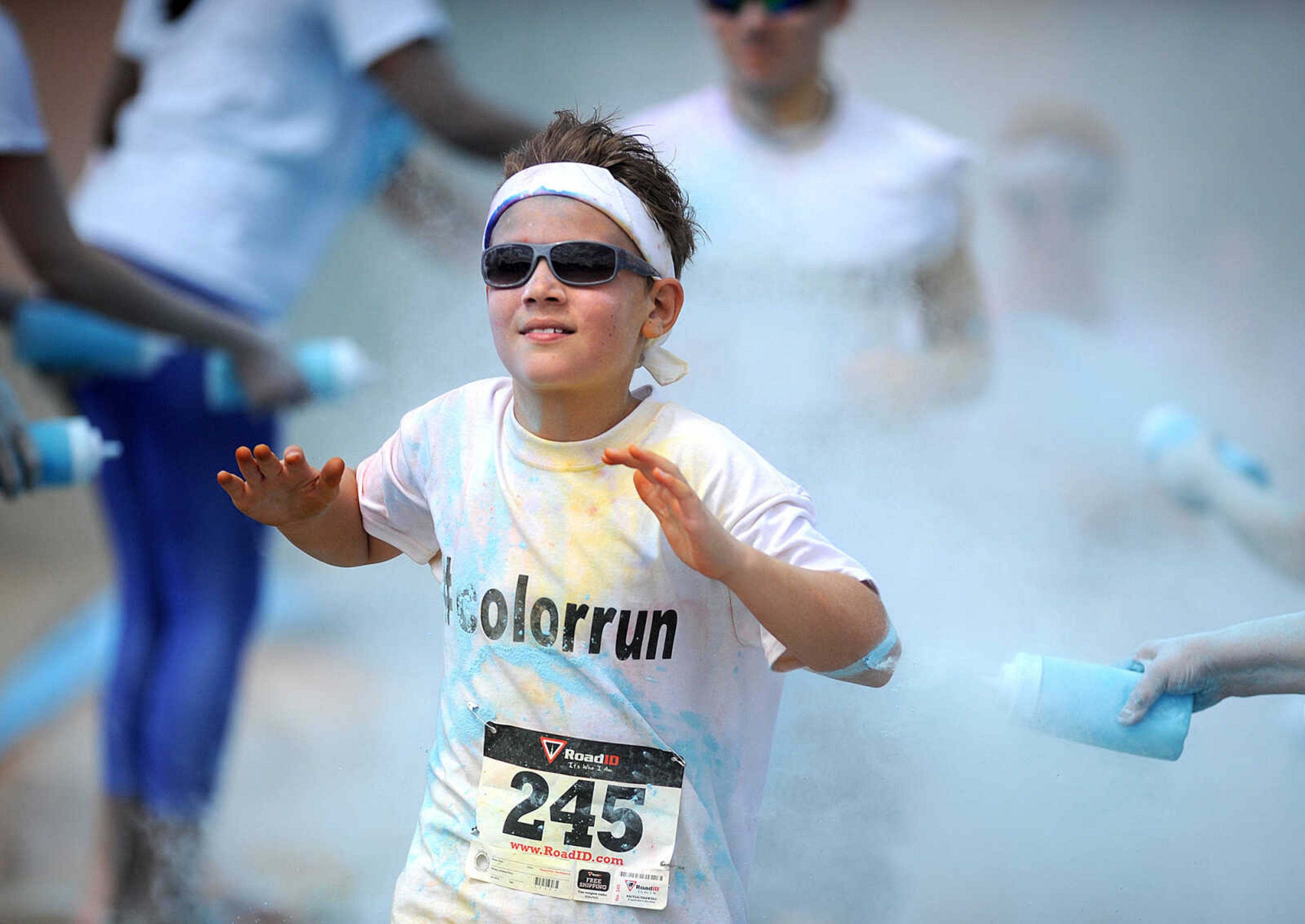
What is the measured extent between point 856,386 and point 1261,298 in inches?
37.8

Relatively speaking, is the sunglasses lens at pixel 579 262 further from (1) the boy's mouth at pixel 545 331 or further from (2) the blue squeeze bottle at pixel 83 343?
(2) the blue squeeze bottle at pixel 83 343

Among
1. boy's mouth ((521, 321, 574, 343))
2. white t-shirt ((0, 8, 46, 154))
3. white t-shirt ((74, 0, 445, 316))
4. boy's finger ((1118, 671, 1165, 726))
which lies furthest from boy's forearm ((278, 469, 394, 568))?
white t-shirt ((0, 8, 46, 154))

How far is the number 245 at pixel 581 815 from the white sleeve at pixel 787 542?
0.96ft

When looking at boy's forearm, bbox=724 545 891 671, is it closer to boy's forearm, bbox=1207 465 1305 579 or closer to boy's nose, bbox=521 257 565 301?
boy's nose, bbox=521 257 565 301

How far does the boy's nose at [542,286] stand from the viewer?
5.74ft

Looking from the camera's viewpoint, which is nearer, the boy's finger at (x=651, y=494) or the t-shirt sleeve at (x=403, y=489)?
the boy's finger at (x=651, y=494)

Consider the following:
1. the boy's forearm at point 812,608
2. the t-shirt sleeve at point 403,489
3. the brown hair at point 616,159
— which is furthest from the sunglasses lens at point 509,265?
the boy's forearm at point 812,608

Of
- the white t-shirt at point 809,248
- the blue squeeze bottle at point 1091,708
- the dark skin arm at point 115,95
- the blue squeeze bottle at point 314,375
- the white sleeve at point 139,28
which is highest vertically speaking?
the white sleeve at point 139,28

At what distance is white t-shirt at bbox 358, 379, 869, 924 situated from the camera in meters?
1.77

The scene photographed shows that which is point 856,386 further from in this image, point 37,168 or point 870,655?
point 37,168

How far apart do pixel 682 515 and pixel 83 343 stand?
2480mm

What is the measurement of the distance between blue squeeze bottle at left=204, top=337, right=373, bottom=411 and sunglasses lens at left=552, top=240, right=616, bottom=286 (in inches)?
67.9

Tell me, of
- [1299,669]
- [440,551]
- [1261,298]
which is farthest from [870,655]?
[1261,298]

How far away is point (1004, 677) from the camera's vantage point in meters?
2.15
